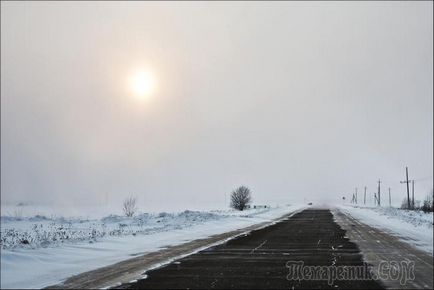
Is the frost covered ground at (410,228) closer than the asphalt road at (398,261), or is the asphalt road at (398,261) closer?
the asphalt road at (398,261)

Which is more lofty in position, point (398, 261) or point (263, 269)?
point (398, 261)

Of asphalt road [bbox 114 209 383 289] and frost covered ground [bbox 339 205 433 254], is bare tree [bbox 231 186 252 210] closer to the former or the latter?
frost covered ground [bbox 339 205 433 254]

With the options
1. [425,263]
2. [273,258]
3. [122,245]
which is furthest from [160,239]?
[425,263]

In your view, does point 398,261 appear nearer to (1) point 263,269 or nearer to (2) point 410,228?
(1) point 263,269

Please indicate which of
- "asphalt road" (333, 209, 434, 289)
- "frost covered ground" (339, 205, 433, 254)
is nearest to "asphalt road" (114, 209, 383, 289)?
"asphalt road" (333, 209, 434, 289)

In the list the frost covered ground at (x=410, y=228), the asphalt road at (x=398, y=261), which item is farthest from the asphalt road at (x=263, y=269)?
the frost covered ground at (x=410, y=228)

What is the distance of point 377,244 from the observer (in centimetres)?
2123

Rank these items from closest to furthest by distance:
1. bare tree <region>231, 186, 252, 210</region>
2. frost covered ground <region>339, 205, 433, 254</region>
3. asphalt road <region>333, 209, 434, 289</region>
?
asphalt road <region>333, 209, 434, 289</region>
frost covered ground <region>339, 205, 433, 254</region>
bare tree <region>231, 186, 252, 210</region>

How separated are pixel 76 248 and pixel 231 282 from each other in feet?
31.7

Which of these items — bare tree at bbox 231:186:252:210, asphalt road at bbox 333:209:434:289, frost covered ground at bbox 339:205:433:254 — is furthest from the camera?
bare tree at bbox 231:186:252:210

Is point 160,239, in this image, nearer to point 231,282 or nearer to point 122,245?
point 122,245

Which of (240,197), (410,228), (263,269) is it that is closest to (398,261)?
(263,269)

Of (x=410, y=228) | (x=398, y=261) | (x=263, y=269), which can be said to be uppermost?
(x=410, y=228)

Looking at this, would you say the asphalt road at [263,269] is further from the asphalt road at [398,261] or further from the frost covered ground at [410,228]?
the frost covered ground at [410,228]
